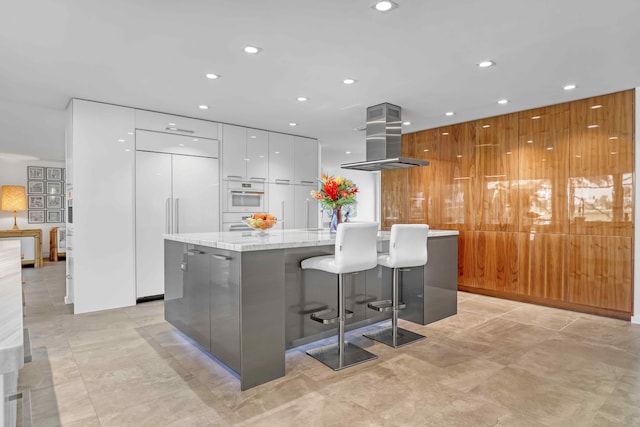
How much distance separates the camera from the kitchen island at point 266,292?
229 centimetres

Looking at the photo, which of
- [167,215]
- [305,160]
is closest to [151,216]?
[167,215]

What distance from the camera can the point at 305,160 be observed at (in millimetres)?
6258

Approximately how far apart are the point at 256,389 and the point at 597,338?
302cm

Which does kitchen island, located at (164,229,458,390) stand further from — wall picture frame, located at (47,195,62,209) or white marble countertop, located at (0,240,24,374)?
wall picture frame, located at (47,195,62,209)

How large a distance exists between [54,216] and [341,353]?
29.5 feet

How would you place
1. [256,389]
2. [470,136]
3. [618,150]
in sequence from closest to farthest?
[256,389], [618,150], [470,136]

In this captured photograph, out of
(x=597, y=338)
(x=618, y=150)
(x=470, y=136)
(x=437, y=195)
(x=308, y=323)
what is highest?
(x=470, y=136)

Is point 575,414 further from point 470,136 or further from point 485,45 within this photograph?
point 470,136

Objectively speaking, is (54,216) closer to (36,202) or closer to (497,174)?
(36,202)

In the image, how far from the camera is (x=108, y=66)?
3.14m

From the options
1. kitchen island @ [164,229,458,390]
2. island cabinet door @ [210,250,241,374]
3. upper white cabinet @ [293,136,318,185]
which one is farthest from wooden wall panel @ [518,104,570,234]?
island cabinet door @ [210,250,241,374]

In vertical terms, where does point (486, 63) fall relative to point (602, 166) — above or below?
above

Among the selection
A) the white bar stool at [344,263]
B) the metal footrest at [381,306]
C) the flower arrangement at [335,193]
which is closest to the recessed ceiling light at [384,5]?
the white bar stool at [344,263]

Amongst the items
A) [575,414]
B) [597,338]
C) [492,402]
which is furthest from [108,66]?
[597,338]
